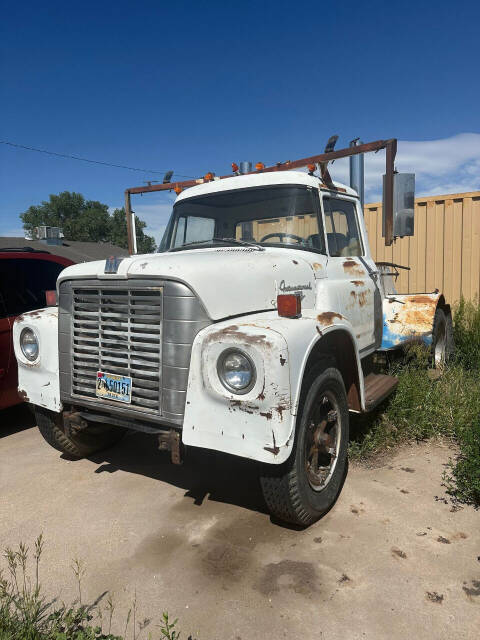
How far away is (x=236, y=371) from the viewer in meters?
2.50

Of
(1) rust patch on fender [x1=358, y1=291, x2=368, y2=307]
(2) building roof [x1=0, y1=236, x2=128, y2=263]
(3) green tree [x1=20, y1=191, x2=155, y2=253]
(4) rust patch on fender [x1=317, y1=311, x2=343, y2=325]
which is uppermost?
(3) green tree [x1=20, y1=191, x2=155, y2=253]

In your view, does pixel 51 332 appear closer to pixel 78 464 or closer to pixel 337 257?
pixel 78 464

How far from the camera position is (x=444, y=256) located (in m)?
8.33

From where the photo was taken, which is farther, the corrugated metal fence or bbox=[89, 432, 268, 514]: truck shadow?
the corrugated metal fence

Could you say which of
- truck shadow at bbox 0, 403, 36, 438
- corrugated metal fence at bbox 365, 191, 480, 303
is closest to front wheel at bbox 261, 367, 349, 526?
truck shadow at bbox 0, 403, 36, 438

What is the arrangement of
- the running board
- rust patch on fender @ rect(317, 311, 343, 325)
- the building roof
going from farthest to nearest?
1. the building roof
2. the running board
3. rust patch on fender @ rect(317, 311, 343, 325)

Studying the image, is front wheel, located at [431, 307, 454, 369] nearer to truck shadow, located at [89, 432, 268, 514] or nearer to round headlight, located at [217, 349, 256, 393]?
truck shadow, located at [89, 432, 268, 514]

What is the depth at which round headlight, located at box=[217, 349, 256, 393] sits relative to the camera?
8.09 feet

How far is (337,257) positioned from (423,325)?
1.72 m

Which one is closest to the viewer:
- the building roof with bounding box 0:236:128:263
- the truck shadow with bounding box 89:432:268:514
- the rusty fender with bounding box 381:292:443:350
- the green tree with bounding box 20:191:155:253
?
the truck shadow with bounding box 89:432:268:514

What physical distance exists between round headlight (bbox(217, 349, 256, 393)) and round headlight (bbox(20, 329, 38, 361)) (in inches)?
66.1

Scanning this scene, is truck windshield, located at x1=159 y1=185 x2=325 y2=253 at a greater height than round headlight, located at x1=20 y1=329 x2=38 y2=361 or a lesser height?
greater

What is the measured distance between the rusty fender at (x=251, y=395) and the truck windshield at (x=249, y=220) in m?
1.28

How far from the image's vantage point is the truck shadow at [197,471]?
11.3ft
